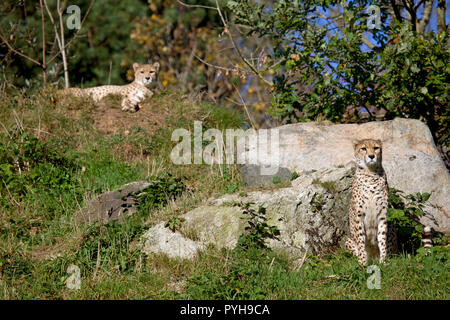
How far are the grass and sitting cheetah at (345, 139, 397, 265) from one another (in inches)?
10.4

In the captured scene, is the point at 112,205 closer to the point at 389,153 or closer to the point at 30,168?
the point at 30,168

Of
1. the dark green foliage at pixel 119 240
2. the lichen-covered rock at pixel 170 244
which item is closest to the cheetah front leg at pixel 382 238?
the lichen-covered rock at pixel 170 244

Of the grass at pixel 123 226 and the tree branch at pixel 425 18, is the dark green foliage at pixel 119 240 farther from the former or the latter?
the tree branch at pixel 425 18

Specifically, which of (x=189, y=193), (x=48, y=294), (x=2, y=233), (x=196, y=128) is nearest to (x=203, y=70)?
(x=196, y=128)

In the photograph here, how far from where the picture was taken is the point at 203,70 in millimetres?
15078

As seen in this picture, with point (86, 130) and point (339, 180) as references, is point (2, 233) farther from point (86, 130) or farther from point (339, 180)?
point (339, 180)

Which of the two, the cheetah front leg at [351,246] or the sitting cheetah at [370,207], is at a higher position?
the sitting cheetah at [370,207]

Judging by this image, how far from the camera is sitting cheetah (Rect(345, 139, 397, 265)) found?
5621 millimetres

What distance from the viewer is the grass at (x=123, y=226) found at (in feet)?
15.5

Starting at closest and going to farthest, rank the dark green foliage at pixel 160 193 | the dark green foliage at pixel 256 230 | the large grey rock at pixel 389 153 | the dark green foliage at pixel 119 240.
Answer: the dark green foliage at pixel 119 240
the dark green foliage at pixel 256 230
the dark green foliage at pixel 160 193
the large grey rock at pixel 389 153

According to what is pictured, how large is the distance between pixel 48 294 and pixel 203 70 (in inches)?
434

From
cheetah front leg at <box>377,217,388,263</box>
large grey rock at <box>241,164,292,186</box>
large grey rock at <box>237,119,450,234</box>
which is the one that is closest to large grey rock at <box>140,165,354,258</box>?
cheetah front leg at <box>377,217,388,263</box>

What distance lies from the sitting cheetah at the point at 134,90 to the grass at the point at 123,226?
0.30 m

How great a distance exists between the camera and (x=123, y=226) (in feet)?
19.3
